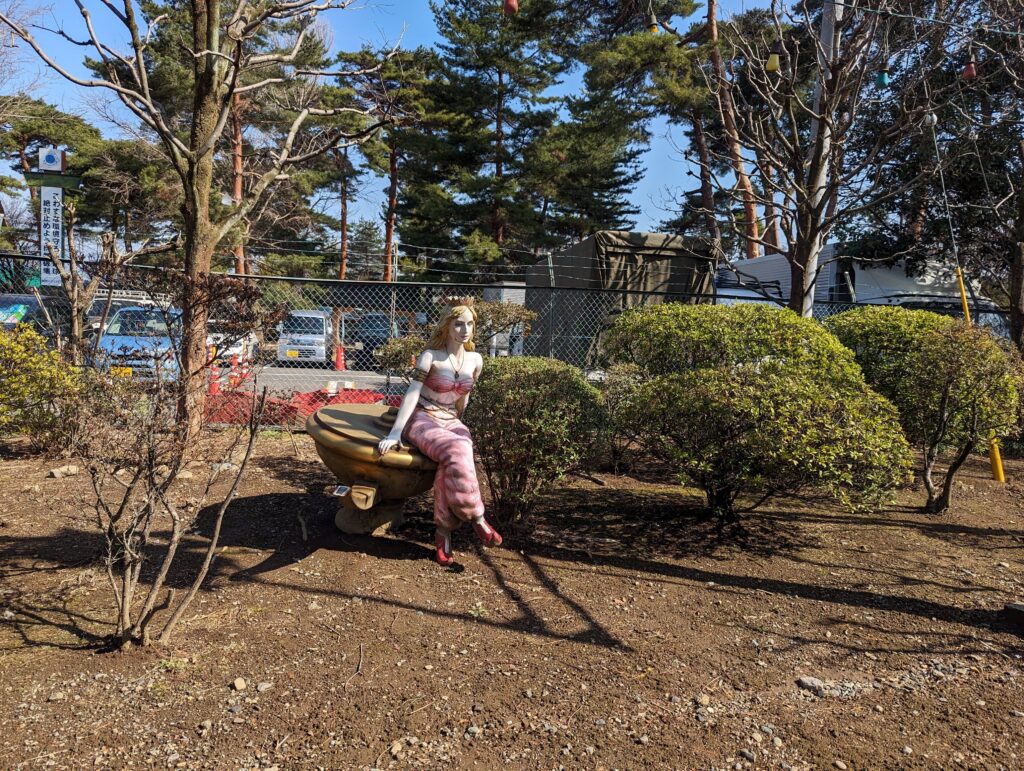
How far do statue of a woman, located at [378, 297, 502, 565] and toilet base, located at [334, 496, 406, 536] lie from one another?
54 cm

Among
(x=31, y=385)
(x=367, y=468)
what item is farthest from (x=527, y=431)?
(x=31, y=385)

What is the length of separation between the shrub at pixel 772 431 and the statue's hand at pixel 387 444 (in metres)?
1.61

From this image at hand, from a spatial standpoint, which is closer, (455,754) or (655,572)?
(455,754)

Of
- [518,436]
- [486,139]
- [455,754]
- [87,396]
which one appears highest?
[486,139]

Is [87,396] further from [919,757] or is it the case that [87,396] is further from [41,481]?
[919,757]

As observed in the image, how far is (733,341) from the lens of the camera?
4.45 metres

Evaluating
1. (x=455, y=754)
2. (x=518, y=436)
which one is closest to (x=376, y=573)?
(x=518, y=436)

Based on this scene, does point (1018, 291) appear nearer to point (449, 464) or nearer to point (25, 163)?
point (449, 464)

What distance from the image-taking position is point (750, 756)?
2266 millimetres

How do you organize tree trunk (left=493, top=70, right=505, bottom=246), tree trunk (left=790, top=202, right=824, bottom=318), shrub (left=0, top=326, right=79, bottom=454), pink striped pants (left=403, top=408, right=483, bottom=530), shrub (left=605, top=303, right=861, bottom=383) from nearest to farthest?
pink striped pants (left=403, top=408, right=483, bottom=530)
shrub (left=605, top=303, right=861, bottom=383)
shrub (left=0, top=326, right=79, bottom=454)
tree trunk (left=790, top=202, right=824, bottom=318)
tree trunk (left=493, top=70, right=505, bottom=246)

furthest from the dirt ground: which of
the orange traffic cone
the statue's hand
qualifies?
the orange traffic cone

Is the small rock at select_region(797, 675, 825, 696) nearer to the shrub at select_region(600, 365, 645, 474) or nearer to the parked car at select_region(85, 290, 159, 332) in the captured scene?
the shrub at select_region(600, 365, 645, 474)

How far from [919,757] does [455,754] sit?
1.61 metres

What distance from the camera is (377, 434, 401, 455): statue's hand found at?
3672mm
